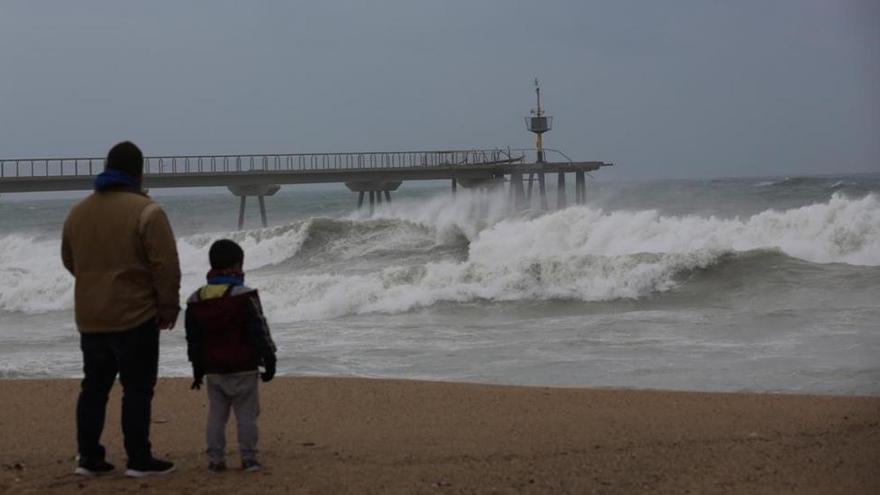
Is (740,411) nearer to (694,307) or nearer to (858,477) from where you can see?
(858,477)

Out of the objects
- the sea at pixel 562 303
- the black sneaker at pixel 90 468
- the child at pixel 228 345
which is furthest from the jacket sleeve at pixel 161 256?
the sea at pixel 562 303

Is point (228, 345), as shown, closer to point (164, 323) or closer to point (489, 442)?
point (164, 323)

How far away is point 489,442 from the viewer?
6.00m

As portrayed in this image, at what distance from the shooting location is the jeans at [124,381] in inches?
198

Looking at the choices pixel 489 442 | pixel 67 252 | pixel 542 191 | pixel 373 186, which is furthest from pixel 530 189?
pixel 67 252

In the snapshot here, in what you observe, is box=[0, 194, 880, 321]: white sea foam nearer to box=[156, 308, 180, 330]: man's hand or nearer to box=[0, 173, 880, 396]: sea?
box=[0, 173, 880, 396]: sea

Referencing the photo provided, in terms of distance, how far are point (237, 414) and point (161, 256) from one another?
0.84 m

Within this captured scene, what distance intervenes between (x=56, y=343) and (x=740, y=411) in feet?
31.6

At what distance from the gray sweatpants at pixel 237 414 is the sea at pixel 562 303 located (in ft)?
15.9

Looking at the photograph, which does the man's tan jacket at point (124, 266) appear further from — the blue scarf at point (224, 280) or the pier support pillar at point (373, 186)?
the pier support pillar at point (373, 186)

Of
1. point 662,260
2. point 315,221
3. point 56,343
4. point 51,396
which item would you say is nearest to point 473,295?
point 662,260

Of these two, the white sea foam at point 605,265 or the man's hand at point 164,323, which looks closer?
the man's hand at point 164,323

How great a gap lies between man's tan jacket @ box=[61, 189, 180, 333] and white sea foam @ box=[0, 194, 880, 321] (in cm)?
1204

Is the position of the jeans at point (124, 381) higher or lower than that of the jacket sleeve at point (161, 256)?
lower
